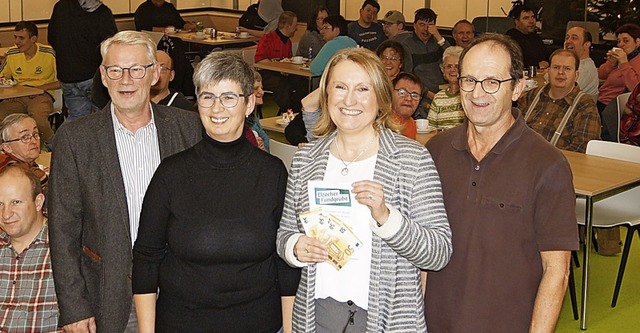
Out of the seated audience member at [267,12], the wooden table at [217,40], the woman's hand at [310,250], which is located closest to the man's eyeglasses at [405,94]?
the woman's hand at [310,250]

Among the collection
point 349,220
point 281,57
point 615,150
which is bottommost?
point 615,150

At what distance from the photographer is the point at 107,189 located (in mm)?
3430

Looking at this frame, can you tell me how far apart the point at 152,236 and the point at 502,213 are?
46.1 inches

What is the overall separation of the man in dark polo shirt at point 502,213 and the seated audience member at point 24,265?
77.6 inches

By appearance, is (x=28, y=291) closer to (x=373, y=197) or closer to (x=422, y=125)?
(x=373, y=197)

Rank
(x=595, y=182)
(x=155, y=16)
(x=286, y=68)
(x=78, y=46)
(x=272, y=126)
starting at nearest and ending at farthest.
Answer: (x=595, y=182)
(x=272, y=126)
(x=78, y=46)
(x=286, y=68)
(x=155, y=16)

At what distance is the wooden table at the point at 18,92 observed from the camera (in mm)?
9664

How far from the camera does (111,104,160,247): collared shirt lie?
3484 millimetres

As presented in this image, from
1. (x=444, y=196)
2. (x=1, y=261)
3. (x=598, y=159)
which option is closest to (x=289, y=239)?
(x=444, y=196)

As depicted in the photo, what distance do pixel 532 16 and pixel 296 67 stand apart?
130 inches

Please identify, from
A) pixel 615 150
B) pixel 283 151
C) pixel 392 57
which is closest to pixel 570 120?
pixel 615 150

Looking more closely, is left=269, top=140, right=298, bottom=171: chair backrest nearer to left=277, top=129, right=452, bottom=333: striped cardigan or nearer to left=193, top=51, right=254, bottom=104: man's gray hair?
left=193, top=51, right=254, bottom=104: man's gray hair

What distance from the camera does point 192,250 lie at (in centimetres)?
315

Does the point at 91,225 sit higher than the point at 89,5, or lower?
lower
